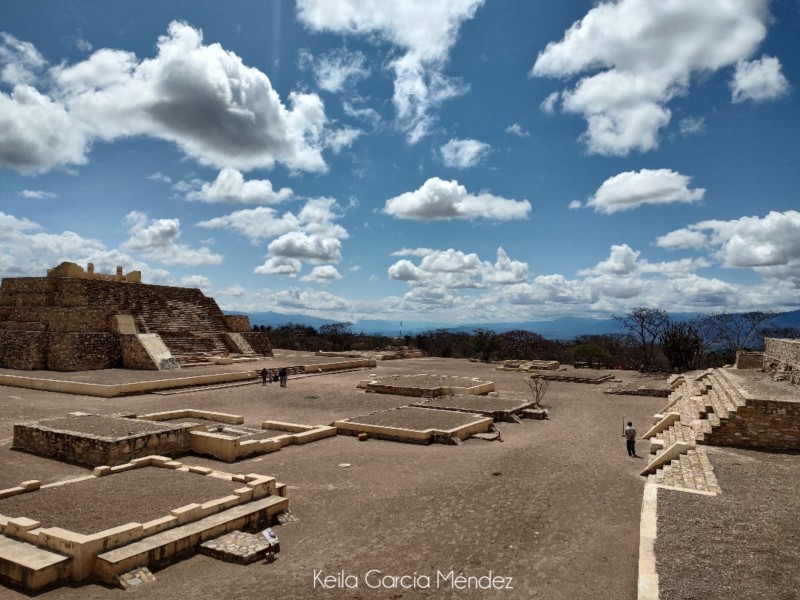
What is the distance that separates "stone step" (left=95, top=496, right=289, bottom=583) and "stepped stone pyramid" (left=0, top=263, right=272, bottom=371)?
16.8 m

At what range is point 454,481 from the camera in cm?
917

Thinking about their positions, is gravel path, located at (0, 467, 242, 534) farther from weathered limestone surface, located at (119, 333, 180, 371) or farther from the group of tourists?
weathered limestone surface, located at (119, 333, 180, 371)

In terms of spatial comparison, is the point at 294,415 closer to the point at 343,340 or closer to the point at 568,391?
the point at 568,391

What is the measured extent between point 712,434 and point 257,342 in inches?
971

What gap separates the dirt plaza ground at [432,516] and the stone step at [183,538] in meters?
0.21

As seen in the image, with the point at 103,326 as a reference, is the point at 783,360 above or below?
below

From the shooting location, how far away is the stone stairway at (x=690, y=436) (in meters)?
8.84

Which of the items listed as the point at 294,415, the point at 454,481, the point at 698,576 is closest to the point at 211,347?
the point at 294,415

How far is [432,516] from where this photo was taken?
295 inches

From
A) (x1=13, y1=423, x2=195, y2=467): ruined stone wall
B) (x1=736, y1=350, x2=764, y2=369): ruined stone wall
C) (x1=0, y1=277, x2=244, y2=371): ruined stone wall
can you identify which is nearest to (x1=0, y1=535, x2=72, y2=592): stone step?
(x1=13, y1=423, x2=195, y2=467): ruined stone wall

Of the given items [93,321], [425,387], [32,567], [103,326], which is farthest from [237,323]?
[32,567]

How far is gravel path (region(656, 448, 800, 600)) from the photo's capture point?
4992mm

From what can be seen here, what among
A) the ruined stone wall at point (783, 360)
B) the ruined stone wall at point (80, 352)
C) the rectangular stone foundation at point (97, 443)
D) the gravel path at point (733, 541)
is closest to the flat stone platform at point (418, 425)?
the rectangular stone foundation at point (97, 443)

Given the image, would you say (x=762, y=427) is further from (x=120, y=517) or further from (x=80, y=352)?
(x=80, y=352)
